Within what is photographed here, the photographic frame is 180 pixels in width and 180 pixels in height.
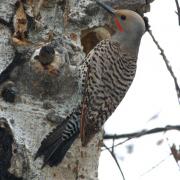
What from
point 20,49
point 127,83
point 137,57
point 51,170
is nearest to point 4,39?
point 20,49

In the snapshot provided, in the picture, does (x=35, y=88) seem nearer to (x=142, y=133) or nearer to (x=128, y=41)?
(x=142, y=133)

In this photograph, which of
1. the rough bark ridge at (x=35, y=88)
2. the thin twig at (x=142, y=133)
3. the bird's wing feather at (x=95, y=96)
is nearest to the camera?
the rough bark ridge at (x=35, y=88)

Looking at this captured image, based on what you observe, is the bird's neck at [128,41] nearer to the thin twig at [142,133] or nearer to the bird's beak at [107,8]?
the bird's beak at [107,8]

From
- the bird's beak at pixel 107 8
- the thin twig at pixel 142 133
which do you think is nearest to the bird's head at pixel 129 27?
the bird's beak at pixel 107 8

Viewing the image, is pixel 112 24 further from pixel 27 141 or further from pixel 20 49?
pixel 27 141

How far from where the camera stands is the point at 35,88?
2795 millimetres

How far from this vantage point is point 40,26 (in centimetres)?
301

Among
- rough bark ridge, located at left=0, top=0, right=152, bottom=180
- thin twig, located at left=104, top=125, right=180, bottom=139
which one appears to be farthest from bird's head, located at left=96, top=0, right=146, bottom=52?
thin twig, located at left=104, top=125, right=180, bottom=139

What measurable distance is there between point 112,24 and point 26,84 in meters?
1.07

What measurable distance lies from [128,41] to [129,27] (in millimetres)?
106

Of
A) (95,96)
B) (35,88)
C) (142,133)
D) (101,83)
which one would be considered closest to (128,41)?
(101,83)

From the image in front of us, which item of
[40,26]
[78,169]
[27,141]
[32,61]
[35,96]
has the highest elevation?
[40,26]

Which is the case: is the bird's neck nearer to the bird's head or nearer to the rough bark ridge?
the bird's head

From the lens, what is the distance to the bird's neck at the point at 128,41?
377 cm
